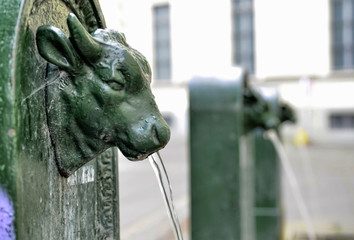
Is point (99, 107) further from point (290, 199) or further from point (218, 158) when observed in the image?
point (290, 199)

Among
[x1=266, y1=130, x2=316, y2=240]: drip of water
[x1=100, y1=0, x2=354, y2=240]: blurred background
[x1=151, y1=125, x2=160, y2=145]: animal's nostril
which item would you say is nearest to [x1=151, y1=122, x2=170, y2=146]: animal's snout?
[x1=151, y1=125, x2=160, y2=145]: animal's nostril

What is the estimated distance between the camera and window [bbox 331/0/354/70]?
57.3 feet

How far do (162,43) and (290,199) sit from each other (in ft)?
46.3

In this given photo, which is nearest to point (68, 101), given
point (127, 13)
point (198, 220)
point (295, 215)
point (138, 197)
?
point (198, 220)

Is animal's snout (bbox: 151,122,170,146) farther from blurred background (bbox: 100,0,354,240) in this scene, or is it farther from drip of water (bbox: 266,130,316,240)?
blurred background (bbox: 100,0,354,240)

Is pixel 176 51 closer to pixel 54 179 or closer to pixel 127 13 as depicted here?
pixel 127 13

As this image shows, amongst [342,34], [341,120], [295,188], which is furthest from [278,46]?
[295,188]

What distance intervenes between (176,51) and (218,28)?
2.21 metres

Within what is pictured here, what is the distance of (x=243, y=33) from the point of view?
18797 mm

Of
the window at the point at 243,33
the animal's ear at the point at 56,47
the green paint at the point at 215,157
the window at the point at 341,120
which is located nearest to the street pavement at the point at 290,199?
the green paint at the point at 215,157

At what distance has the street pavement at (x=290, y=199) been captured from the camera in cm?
493

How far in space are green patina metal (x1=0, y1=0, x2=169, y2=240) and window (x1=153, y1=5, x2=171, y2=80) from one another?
756 inches

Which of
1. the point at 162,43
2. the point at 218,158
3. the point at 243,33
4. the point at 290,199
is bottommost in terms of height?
the point at 290,199

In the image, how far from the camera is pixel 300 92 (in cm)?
1761
